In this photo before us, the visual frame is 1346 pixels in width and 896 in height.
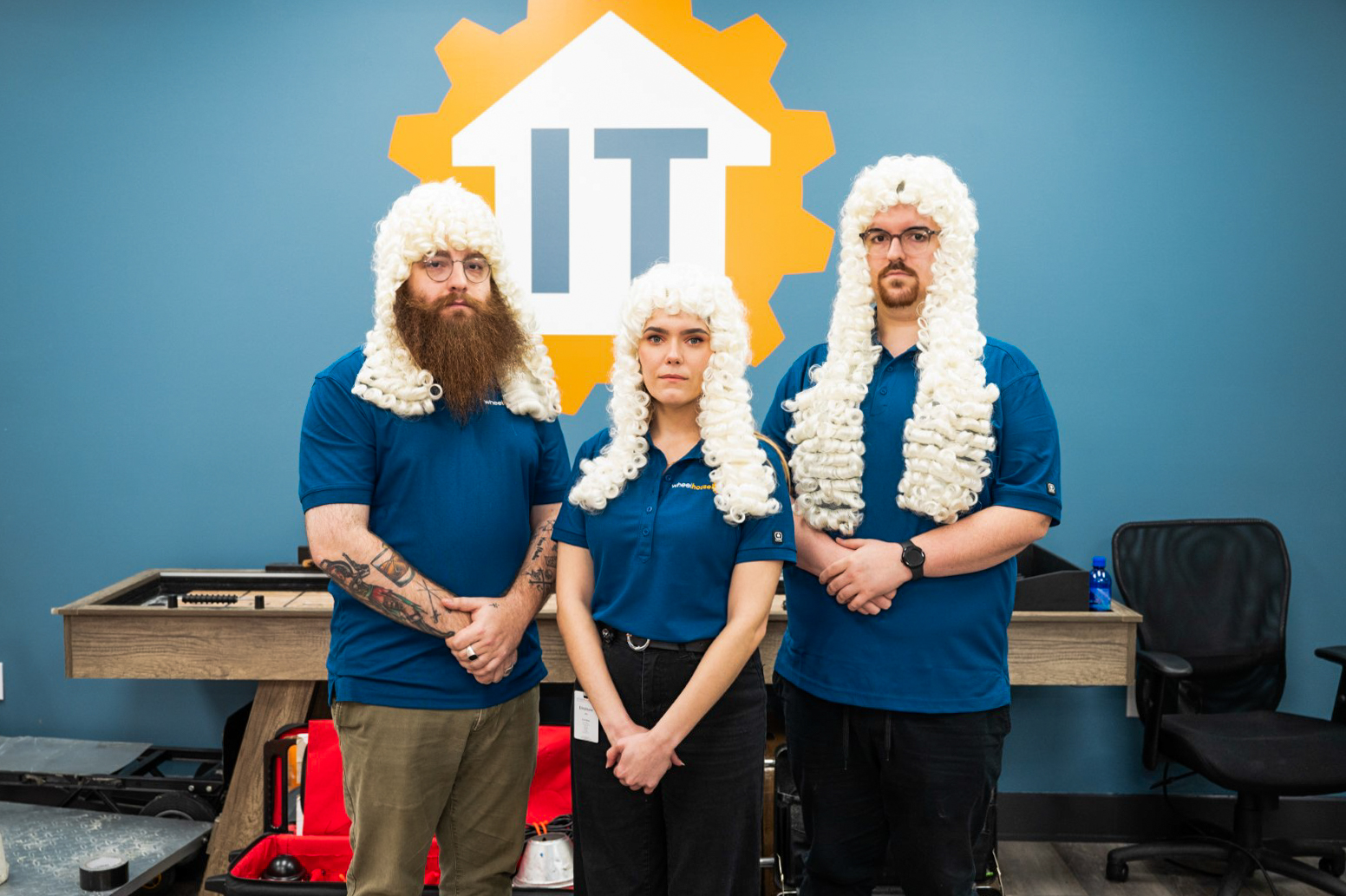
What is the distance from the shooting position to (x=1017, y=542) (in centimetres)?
161

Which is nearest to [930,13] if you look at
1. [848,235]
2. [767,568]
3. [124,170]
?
[848,235]

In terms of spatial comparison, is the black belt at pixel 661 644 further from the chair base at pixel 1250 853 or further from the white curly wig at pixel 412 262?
the chair base at pixel 1250 853

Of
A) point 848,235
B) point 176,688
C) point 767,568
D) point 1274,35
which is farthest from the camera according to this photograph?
point 176,688

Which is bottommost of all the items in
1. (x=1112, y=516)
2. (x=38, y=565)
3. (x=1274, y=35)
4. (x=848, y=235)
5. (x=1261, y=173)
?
(x=38, y=565)

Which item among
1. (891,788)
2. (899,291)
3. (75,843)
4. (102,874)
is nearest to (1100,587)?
(891,788)

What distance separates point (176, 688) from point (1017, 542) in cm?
280

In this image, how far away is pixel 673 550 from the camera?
1552 millimetres

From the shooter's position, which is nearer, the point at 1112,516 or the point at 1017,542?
the point at 1017,542

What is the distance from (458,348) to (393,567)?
1.28 ft

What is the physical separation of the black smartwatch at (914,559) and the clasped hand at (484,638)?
677mm

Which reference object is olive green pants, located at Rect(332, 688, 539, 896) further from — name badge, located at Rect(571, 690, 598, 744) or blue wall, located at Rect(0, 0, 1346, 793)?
blue wall, located at Rect(0, 0, 1346, 793)

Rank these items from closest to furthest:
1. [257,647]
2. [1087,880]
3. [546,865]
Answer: [546,865], [257,647], [1087,880]

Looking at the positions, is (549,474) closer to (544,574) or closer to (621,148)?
(544,574)

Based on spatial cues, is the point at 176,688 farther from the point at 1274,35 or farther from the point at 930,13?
the point at 1274,35
